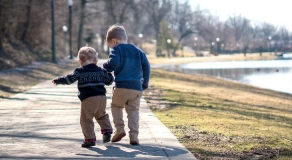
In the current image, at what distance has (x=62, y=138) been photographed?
24.2 feet

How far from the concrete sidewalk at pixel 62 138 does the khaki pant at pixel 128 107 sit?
210mm

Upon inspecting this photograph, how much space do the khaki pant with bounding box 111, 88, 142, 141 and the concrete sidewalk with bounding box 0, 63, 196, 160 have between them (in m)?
0.21

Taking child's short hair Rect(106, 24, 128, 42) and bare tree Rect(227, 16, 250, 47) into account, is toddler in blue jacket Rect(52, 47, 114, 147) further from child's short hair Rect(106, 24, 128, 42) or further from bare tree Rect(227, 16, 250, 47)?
bare tree Rect(227, 16, 250, 47)

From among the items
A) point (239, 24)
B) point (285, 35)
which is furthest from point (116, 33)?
point (239, 24)

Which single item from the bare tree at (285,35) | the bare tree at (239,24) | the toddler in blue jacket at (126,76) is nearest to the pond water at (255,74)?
the toddler in blue jacket at (126,76)

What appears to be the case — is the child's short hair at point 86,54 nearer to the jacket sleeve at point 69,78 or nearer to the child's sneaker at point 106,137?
the jacket sleeve at point 69,78

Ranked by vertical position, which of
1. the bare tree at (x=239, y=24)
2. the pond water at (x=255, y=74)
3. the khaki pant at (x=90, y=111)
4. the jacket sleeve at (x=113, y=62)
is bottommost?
the pond water at (x=255, y=74)

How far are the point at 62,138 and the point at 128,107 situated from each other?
3.52 feet

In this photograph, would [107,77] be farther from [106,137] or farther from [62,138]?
[62,138]

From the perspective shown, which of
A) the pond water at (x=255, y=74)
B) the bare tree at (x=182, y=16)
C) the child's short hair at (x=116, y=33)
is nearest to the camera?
the child's short hair at (x=116, y=33)

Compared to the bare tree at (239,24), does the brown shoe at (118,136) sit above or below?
below

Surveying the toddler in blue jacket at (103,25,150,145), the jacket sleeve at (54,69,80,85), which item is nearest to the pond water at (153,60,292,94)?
the toddler in blue jacket at (103,25,150,145)

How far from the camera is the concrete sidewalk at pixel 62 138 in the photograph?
6.29 meters

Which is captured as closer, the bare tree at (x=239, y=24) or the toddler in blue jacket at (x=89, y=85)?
the toddler in blue jacket at (x=89, y=85)
